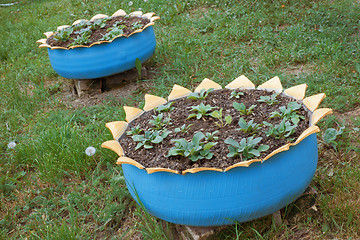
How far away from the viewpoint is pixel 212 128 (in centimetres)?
237

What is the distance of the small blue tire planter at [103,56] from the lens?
3955mm

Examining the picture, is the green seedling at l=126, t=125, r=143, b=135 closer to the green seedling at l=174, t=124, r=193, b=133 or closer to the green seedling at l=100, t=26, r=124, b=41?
the green seedling at l=174, t=124, r=193, b=133

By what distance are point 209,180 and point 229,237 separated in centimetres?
45

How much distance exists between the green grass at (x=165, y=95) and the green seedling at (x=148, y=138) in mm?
469

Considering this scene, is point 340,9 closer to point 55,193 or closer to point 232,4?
point 232,4

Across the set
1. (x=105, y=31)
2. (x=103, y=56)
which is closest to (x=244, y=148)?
(x=103, y=56)

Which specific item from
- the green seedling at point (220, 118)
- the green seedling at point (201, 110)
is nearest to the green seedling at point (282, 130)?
the green seedling at point (220, 118)

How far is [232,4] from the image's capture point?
225 inches

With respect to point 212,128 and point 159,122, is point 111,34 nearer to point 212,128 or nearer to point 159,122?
point 159,122

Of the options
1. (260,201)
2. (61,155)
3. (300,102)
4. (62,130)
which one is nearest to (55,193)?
(61,155)

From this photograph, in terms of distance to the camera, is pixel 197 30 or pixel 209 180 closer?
pixel 209 180

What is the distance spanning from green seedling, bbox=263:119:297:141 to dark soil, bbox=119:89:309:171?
3 centimetres

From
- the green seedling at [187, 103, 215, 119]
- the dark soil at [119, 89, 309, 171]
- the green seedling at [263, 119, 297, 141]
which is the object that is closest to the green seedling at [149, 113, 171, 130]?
the dark soil at [119, 89, 309, 171]

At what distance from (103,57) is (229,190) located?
2.52m
